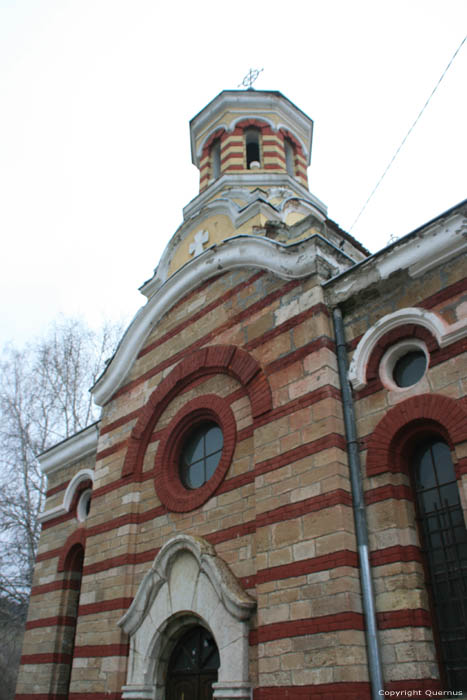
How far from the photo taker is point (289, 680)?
6.23m

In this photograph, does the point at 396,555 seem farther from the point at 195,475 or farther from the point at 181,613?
the point at 195,475

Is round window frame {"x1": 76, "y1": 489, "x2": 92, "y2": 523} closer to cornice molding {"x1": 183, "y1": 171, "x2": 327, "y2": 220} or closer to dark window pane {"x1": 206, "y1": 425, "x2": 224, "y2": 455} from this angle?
dark window pane {"x1": 206, "y1": 425, "x2": 224, "y2": 455}

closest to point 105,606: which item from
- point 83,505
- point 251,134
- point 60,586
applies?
point 60,586

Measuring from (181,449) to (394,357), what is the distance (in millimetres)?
4021

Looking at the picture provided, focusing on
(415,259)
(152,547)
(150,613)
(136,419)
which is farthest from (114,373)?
(415,259)

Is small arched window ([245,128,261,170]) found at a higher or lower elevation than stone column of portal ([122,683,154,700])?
higher

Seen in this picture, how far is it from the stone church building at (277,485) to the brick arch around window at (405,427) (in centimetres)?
2

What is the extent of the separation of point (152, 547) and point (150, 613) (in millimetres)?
995

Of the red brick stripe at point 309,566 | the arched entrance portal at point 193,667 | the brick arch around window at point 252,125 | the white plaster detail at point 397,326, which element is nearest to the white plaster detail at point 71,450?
the arched entrance portal at point 193,667

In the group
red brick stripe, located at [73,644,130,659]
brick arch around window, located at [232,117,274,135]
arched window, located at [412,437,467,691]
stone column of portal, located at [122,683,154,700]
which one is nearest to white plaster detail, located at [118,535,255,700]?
stone column of portal, located at [122,683,154,700]

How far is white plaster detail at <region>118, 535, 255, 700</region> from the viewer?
23.0 ft

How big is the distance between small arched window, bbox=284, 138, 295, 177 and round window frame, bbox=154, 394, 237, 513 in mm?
7592

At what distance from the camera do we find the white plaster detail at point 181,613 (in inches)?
276

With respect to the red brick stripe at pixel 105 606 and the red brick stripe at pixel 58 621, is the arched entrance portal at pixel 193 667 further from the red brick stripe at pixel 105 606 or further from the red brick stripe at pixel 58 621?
the red brick stripe at pixel 58 621
